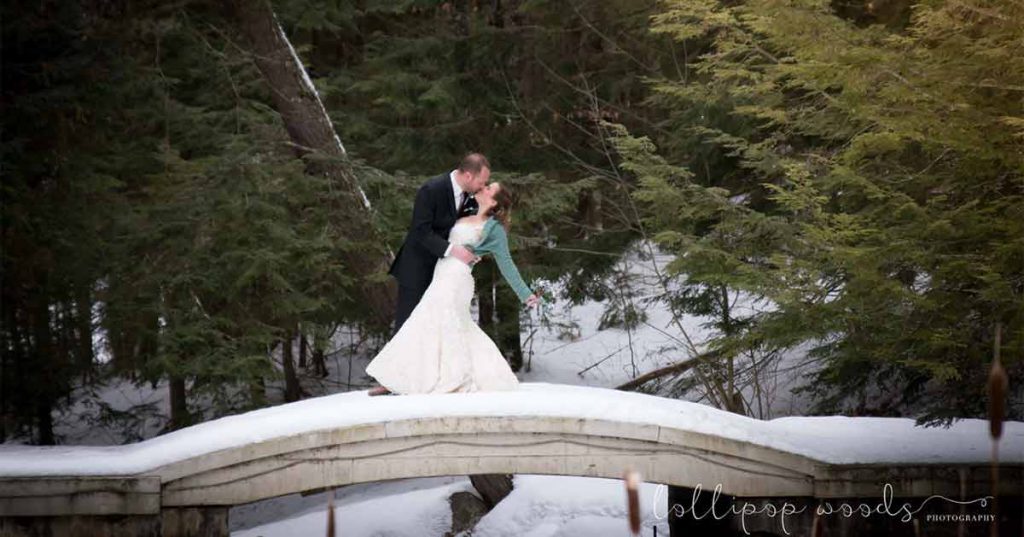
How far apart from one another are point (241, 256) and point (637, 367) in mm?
6467

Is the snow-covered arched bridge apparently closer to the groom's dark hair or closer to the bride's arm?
the bride's arm

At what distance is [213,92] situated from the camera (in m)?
14.3

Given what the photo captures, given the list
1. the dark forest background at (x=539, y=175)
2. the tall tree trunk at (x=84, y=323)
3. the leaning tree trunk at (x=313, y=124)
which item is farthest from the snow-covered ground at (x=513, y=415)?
the tall tree trunk at (x=84, y=323)

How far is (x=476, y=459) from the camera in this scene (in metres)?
7.20

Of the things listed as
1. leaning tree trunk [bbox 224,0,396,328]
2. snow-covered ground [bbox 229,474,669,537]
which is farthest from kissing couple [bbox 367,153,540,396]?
leaning tree trunk [bbox 224,0,396,328]

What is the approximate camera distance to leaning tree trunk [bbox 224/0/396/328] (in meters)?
12.1

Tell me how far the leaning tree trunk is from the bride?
4368 millimetres

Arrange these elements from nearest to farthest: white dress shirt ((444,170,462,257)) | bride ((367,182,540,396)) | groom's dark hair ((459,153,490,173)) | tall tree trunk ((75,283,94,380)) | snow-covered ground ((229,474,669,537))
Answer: groom's dark hair ((459,153,490,173)) < white dress shirt ((444,170,462,257)) < bride ((367,182,540,396)) < snow-covered ground ((229,474,669,537)) < tall tree trunk ((75,283,94,380))

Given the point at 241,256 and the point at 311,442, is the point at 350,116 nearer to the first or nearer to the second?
the point at 241,256

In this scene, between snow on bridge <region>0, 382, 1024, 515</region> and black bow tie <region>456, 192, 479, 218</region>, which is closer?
snow on bridge <region>0, 382, 1024, 515</region>

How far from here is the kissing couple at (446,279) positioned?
7387 mm

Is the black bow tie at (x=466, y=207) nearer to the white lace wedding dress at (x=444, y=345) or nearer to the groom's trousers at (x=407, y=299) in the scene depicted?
the white lace wedding dress at (x=444, y=345)

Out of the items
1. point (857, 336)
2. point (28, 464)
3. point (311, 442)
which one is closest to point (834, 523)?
point (857, 336)

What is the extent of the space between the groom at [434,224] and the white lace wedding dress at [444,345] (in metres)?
0.10
